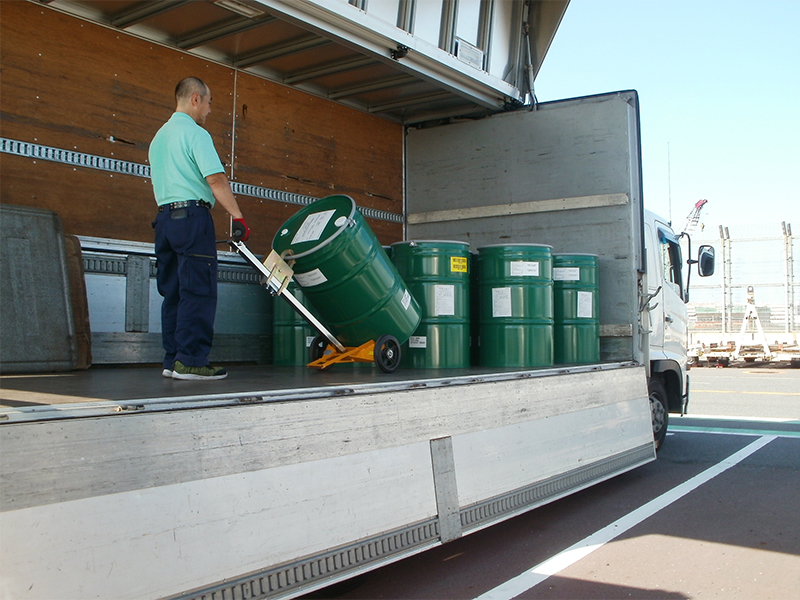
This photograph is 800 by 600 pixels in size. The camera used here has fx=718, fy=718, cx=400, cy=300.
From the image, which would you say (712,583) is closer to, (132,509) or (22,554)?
(132,509)

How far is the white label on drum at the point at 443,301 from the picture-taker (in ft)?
17.0

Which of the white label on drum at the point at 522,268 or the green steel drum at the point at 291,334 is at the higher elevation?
the white label on drum at the point at 522,268

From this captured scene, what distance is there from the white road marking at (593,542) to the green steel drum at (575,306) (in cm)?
121

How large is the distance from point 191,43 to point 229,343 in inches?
87.7

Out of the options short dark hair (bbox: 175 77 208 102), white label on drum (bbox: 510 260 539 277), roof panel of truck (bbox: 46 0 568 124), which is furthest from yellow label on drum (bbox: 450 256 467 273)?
short dark hair (bbox: 175 77 208 102)

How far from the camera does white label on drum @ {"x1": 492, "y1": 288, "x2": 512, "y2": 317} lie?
5414mm

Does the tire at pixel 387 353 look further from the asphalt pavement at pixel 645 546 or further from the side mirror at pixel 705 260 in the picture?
the side mirror at pixel 705 260

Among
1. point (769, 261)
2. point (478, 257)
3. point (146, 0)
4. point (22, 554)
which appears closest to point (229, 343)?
point (478, 257)

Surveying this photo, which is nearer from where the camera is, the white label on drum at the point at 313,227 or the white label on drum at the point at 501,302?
the white label on drum at the point at 313,227

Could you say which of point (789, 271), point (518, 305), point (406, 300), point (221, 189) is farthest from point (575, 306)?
point (789, 271)

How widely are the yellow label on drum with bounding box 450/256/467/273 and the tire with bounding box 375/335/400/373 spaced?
83 centimetres

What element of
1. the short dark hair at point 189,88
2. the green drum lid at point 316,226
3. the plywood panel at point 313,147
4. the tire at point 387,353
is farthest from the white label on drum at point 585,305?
the short dark hair at point 189,88

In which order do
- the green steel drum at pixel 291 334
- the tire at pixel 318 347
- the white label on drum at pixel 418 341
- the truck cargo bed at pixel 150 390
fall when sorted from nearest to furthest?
the truck cargo bed at pixel 150 390
the tire at pixel 318 347
the white label on drum at pixel 418 341
the green steel drum at pixel 291 334

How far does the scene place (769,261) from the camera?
2170 cm
